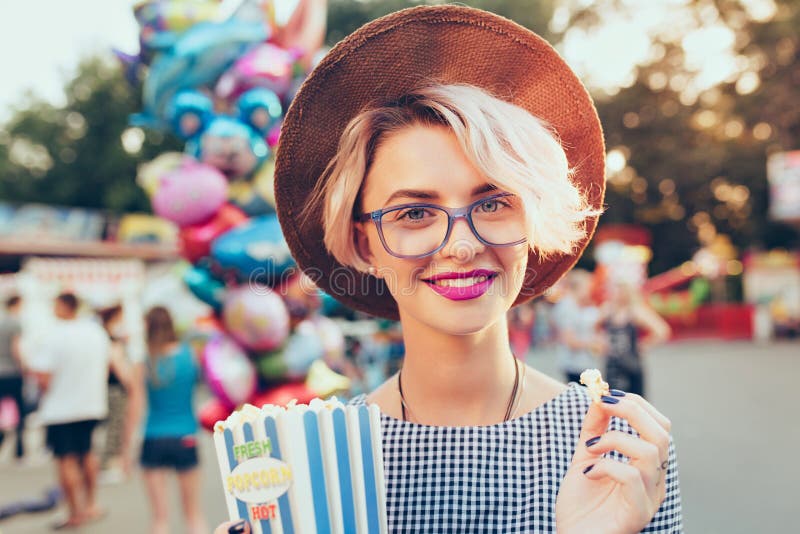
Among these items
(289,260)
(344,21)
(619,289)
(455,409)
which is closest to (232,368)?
(289,260)

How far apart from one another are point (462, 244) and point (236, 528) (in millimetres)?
593

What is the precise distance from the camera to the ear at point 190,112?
497 cm

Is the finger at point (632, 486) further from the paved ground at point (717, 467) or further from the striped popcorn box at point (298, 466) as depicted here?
the paved ground at point (717, 467)

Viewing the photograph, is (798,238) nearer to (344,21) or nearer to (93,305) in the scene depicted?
(344,21)

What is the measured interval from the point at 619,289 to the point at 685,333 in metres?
17.1

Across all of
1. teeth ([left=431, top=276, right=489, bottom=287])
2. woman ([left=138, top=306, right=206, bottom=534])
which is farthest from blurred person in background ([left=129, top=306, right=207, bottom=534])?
teeth ([left=431, top=276, right=489, bottom=287])

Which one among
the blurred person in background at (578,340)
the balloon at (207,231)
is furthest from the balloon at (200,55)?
the blurred person in background at (578,340)

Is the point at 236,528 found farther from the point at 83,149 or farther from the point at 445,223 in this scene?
the point at 83,149

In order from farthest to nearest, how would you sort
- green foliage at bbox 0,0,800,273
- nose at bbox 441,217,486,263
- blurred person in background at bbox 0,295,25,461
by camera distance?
green foliage at bbox 0,0,800,273 < blurred person in background at bbox 0,295,25,461 < nose at bbox 441,217,486,263

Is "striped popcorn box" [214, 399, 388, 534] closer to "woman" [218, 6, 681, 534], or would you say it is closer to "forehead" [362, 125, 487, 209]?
"woman" [218, 6, 681, 534]

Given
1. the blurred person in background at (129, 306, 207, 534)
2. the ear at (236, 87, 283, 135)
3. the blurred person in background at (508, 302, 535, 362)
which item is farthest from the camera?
the blurred person in background at (508, 302, 535, 362)

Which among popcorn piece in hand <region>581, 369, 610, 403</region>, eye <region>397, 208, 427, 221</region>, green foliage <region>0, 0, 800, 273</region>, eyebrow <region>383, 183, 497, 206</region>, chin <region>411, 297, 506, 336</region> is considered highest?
green foliage <region>0, 0, 800, 273</region>

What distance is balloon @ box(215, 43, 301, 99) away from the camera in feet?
16.5

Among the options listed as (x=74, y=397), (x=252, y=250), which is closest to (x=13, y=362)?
(x=74, y=397)
